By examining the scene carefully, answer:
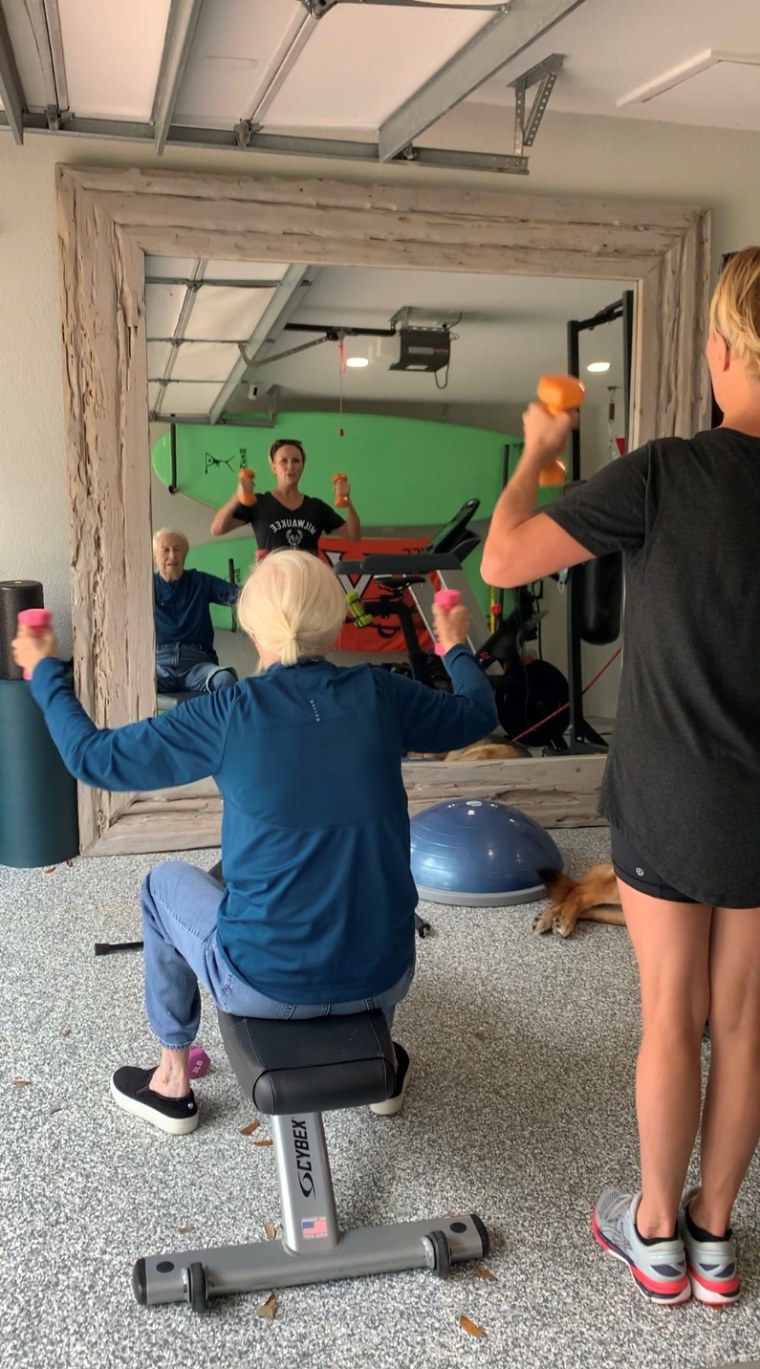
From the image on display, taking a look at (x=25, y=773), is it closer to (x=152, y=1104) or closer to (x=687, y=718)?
(x=152, y=1104)

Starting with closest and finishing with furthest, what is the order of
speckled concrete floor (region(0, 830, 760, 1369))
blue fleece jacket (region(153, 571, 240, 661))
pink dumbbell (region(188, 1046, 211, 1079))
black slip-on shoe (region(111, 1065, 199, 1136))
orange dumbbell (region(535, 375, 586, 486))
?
orange dumbbell (region(535, 375, 586, 486)), speckled concrete floor (region(0, 830, 760, 1369)), black slip-on shoe (region(111, 1065, 199, 1136)), pink dumbbell (region(188, 1046, 211, 1079)), blue fleece jacket (region(153, 571, 240, 661))

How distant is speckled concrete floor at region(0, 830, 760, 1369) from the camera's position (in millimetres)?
1753

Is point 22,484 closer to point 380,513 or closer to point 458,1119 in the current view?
point 380,513

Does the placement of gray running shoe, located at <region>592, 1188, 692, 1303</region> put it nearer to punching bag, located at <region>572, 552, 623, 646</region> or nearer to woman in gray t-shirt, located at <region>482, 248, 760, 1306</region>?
woman in gray t-shirt, located at <region>482, 248, 760, 1306</region>

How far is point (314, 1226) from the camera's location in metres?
1.89

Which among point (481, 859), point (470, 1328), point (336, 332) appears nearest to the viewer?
point (470, 1328)

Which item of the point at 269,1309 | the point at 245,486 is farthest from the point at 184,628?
the point at 269,1309

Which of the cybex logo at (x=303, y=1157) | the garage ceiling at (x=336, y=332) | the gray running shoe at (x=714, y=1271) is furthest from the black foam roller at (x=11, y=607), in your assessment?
the gray running shoe at (x=714, y=1271)

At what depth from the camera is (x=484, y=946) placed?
3.38m

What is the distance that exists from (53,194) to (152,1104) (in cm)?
327

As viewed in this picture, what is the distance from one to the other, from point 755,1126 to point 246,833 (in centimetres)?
99

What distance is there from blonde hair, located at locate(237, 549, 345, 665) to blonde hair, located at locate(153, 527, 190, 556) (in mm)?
2363

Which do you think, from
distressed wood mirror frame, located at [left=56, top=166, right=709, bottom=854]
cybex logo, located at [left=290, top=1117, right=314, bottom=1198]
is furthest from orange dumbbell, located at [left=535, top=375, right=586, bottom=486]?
distressed wood mirror frame, located at [left=56, top=166, right=709, bottom=854]

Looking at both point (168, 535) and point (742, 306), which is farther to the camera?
point (168, 535)
